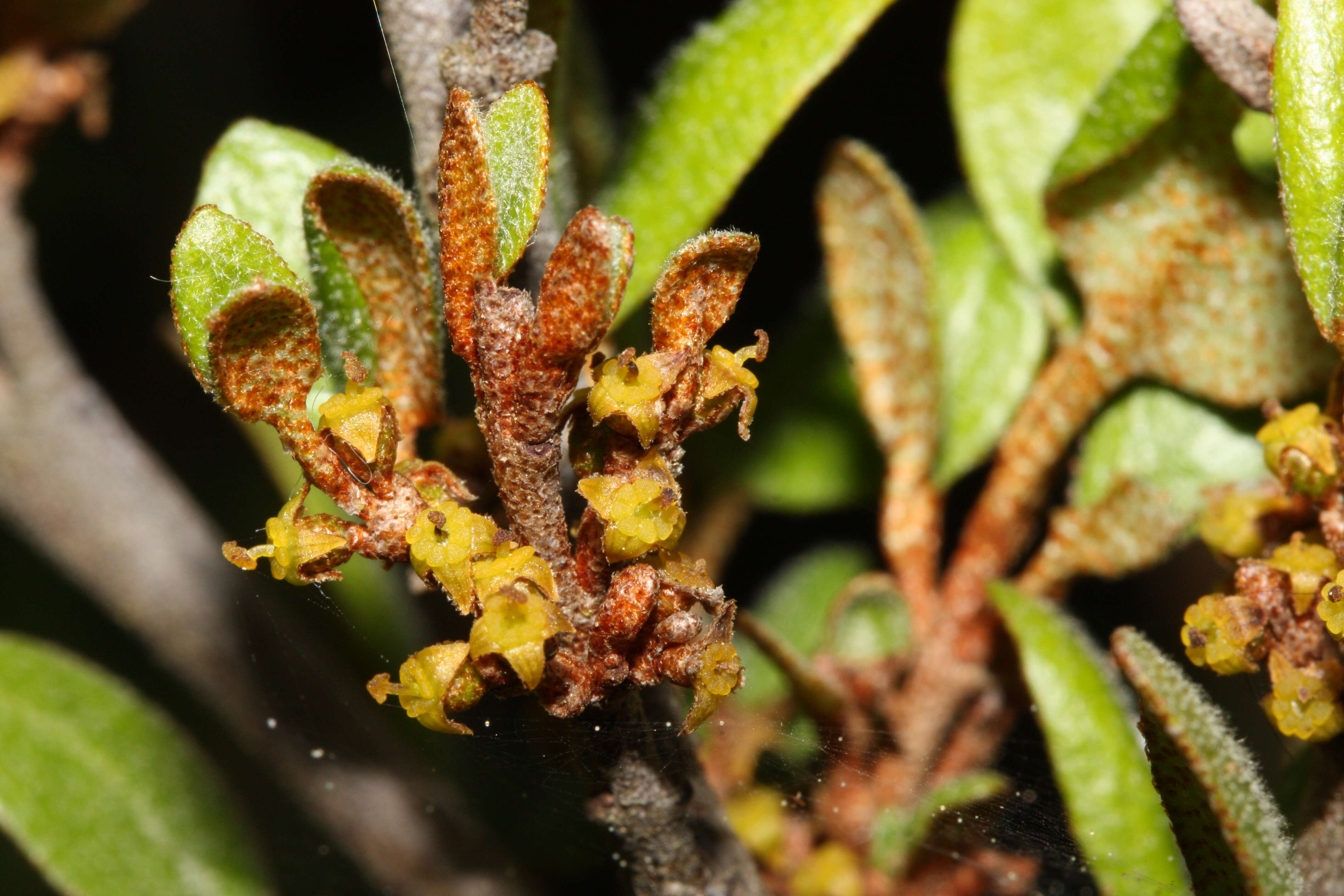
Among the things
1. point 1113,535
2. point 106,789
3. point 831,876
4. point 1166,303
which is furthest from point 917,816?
point 106,789

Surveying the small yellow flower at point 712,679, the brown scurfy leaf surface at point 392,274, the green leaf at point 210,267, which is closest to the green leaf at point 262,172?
the brown scurfy leaf surface at point 392,274

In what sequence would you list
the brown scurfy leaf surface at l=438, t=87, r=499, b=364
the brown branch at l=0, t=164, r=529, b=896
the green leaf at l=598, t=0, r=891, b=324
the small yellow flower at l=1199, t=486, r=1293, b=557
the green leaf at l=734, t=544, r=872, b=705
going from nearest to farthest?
the brown scurfy leaf surface at l=438, t=87, r=499, b=364 < the small yellow flower at l=1199, t=486, r=1293, b=557 < the green leaf at l=598, t=0, r=891, b=324 < the brown branch at l=0, t=164, r=529, b=896 < the green leaf at l=734, t=544, r=872, b=705

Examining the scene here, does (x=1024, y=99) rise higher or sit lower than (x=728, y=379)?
higher

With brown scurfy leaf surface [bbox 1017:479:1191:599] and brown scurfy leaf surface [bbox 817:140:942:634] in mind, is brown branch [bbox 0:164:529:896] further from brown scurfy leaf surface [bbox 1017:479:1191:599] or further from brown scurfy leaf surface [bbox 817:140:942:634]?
brown scurfy leaf surface [bbox 1017:479:1191:599]

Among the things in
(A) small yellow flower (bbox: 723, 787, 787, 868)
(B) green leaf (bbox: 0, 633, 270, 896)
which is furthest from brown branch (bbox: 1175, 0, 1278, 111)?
(B) green leaf (bbox: 0, 633, 270, 896)

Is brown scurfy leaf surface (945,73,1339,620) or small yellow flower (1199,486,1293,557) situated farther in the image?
brown scurfy leaf surface (945,73,1339,620)

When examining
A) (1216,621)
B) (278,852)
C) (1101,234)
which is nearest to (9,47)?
(278,852)

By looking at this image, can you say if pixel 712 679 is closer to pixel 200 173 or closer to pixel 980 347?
pixel 980 347
